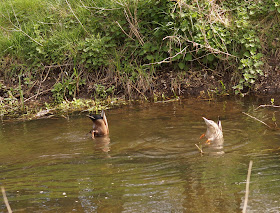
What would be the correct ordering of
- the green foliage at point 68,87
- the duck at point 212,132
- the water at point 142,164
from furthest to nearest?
the green foliage at point 68,87 → the duck at point 212,132 → the water at point 142,164

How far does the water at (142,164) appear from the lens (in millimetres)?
4109

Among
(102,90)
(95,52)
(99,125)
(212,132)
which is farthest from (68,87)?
(212,132)

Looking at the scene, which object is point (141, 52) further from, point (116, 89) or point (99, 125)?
point (99, 125)

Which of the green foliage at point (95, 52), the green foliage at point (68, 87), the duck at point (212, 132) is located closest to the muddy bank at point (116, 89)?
the green foliage at point (68, 87)

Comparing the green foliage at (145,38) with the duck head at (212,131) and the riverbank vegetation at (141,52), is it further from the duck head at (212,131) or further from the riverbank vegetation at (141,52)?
the duck head at (212,131)

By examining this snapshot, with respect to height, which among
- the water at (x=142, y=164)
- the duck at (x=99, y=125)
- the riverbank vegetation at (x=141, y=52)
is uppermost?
the riverbank vegetation at (x=141, y=52)

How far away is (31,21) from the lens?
1066cm

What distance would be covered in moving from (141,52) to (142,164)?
4542mm

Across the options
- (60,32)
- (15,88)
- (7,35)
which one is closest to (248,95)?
(60,32)

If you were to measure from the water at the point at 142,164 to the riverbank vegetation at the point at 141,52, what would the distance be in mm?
1309

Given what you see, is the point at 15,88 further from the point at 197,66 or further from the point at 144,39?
the point at 197,66

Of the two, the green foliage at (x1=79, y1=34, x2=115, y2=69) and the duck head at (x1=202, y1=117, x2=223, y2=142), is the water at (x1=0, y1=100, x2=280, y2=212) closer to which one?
the duck head at (x1=202, y1=117, x2=223, y2=142)

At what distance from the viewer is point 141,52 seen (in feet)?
31.0

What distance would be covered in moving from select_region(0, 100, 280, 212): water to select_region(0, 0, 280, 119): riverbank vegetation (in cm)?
131
